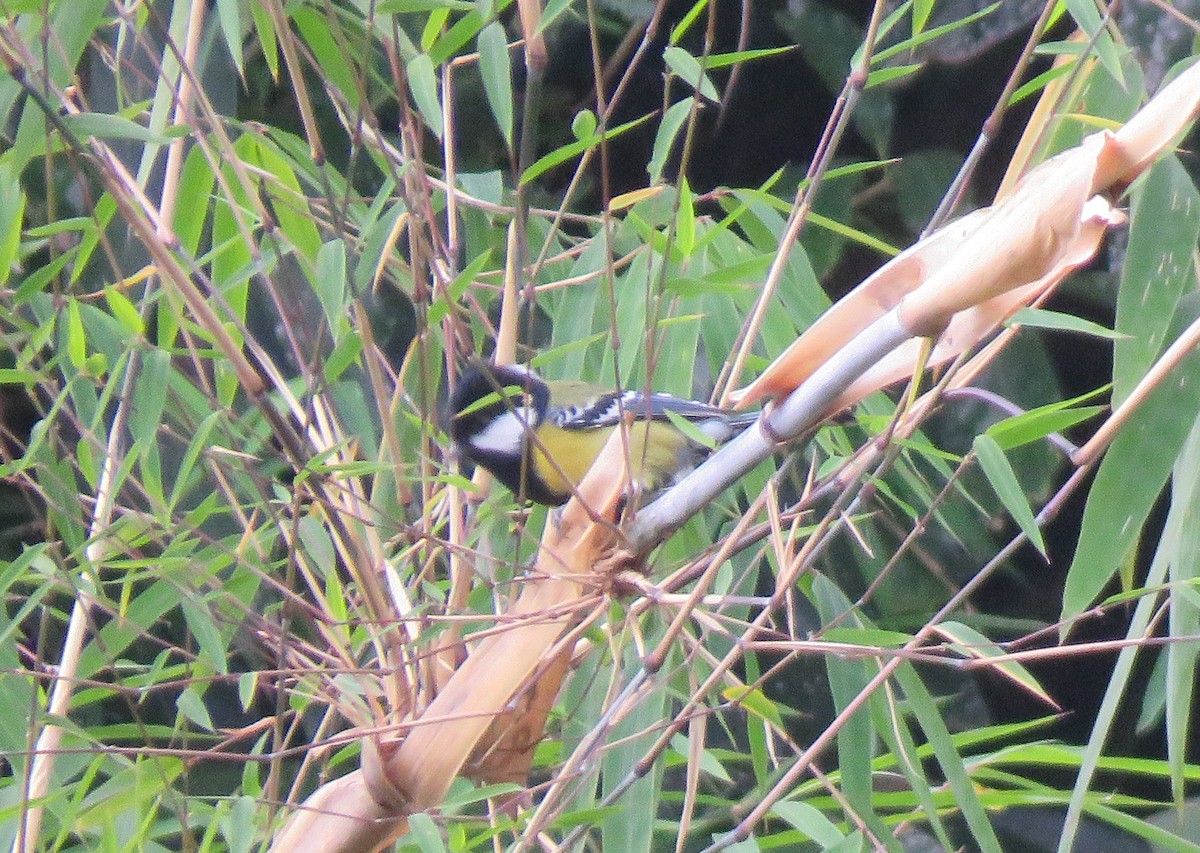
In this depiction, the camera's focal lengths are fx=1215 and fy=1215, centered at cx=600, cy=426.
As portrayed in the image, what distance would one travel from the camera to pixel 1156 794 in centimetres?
180

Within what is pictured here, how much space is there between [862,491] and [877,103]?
3.34 feet

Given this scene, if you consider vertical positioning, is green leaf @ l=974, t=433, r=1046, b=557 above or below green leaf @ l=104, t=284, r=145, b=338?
below

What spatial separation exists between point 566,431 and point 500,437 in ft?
0.33

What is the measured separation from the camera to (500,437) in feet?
4.77

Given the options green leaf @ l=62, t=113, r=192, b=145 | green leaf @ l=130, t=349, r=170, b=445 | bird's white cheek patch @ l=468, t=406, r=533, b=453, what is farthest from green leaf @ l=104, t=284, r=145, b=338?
bird's white cheek patch @ l=468, t=406, r=533, b=453

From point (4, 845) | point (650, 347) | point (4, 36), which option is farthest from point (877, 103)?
point (4, 845)

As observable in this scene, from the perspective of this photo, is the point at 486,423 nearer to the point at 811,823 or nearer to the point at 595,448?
the point at 595,448

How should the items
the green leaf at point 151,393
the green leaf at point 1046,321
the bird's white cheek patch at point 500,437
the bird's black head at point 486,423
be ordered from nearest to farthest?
the green leaf at point 1046,321 < the green leaf at point 151,393 < the bird's black head at point 486,423 < the bird's white cheek patch at point 500,437

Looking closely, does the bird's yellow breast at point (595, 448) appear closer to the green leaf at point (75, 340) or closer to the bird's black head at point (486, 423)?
the bird's black head at point (486, 423)

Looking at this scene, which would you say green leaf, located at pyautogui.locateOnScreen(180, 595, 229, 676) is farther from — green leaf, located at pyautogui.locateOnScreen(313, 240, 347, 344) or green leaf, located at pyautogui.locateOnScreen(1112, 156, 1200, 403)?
green leaf, located at pyautogui.locateOnScreen(1112, 156, 1200, 403)

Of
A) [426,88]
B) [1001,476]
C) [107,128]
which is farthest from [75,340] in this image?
[1001,476]

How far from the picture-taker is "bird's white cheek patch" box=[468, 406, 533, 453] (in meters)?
1.39

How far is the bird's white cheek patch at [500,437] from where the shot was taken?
4.57ft

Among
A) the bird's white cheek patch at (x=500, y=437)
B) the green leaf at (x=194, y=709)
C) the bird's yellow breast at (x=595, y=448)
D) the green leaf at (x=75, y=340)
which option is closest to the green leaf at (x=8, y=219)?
the green leaf at (x=75, y=340)
